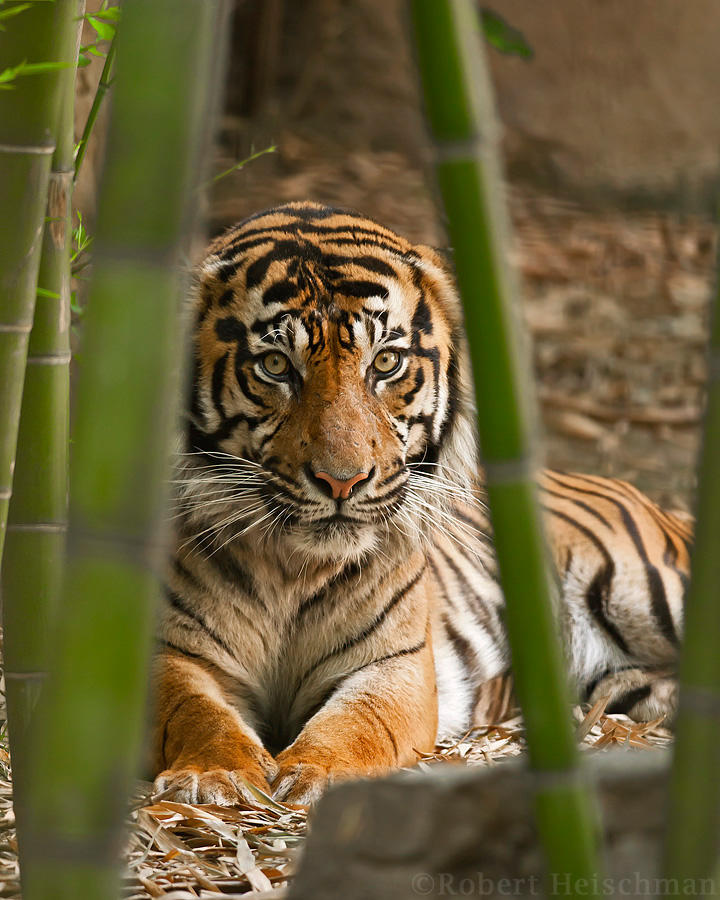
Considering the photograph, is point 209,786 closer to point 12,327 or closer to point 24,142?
point 12,327

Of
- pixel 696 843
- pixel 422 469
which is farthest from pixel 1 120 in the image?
pixel 422 469

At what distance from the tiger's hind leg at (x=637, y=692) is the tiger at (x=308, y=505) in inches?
19.1

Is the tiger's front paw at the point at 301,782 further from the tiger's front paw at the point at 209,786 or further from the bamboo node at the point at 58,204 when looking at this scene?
the bamboo node at the point at 58,204

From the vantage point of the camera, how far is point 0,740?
6.35 feet

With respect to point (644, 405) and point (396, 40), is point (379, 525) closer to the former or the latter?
point (644, 405)

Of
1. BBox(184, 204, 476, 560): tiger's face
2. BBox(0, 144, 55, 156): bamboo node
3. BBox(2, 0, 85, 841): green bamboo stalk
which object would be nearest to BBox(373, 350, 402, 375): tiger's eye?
BBox(184, 204, 476, 560): tiger's face

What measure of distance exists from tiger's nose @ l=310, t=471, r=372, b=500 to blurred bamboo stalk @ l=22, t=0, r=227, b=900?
1178 mm

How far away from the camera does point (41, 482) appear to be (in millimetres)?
1278

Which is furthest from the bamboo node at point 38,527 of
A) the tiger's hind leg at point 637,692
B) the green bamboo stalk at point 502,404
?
the tiger's hind leg at point 637,692

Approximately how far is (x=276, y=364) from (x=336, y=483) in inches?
11.0

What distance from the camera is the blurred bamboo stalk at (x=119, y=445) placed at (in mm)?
805

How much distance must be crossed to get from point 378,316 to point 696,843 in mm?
1409

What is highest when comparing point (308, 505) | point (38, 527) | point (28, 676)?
point (308, 505)

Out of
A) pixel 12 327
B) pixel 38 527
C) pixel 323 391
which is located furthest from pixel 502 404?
pixel 323 391
